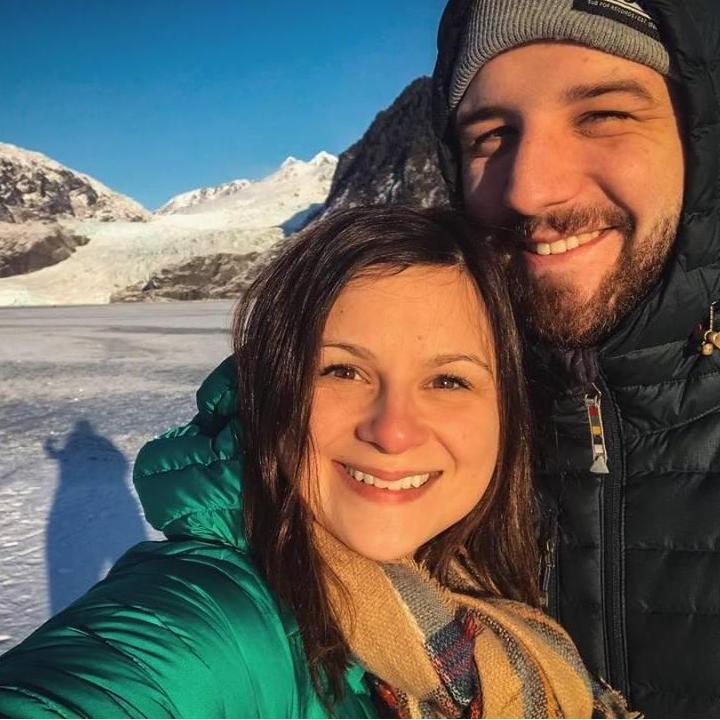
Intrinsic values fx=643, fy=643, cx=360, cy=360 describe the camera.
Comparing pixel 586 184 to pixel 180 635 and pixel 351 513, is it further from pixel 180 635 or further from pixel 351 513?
pixel 180 635

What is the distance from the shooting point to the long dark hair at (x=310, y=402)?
1104 mm

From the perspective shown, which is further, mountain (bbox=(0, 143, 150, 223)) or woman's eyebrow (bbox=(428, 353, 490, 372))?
mountain (bbox=(0, 143, 150, 223))

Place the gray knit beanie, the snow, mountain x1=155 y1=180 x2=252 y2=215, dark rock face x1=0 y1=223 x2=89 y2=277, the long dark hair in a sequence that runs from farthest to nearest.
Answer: mountain x1=155 y1=180 x2=252 y2=215
dark rock face x1=0 y1=223 x2=89 y2=277
the snow
the gray knit beanie
the long dark hair

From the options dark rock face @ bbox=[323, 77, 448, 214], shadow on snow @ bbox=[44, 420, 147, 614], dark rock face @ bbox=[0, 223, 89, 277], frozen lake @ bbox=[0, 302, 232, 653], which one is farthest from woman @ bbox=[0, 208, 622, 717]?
dark rock face @ bbox=[0, 223, 89, 277]

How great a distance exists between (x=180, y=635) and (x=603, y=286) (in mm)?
1110

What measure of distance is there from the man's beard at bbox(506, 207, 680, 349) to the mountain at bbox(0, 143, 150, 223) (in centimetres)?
4928

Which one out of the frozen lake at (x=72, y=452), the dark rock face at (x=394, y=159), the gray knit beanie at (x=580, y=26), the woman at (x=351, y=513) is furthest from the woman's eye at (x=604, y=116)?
the dark rock face at (x=394, y=159)

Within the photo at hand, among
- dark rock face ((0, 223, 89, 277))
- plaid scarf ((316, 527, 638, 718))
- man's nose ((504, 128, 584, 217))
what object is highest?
dark rock face ((0, 223, 89, 277))

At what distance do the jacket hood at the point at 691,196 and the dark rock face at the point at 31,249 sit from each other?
36252mm

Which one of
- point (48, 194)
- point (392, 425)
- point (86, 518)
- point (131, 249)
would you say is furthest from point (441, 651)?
point (48, 194)

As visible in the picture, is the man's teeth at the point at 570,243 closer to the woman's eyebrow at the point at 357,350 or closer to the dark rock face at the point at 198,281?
the woman's eyebrow at the point at 357,350

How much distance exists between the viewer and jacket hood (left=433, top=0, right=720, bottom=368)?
1.31 meters

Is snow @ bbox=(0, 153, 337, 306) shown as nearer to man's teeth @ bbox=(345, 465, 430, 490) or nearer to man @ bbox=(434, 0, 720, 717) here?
man @ bbox=(434, 0, 720, 717)

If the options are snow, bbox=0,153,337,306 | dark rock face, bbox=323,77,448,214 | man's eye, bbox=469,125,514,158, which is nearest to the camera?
man's eye, bbox=469,125,514,158
